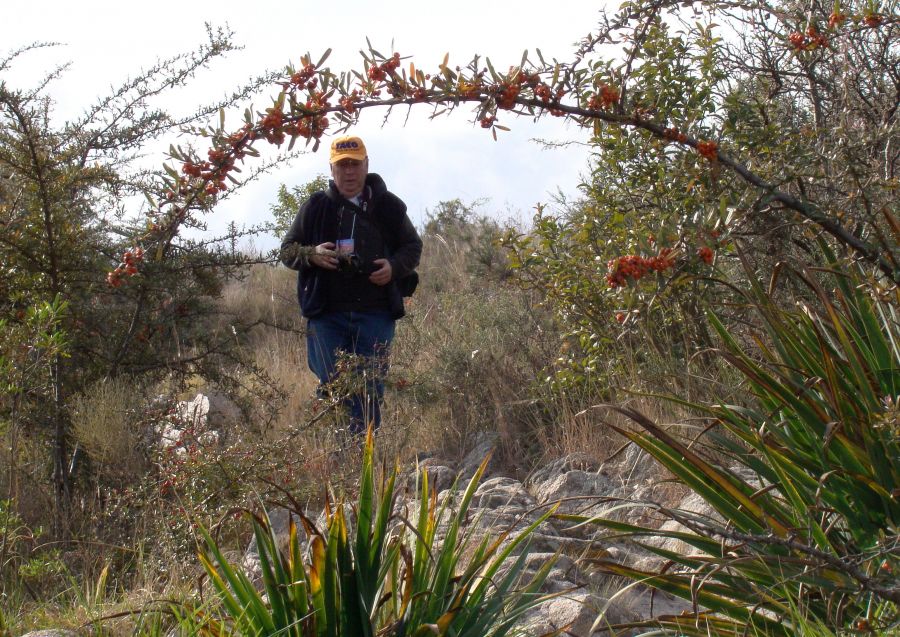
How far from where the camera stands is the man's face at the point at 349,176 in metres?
5.53

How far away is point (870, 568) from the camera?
8.36ft

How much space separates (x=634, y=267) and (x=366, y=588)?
1.11 m

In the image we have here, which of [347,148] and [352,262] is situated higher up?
[347,148]

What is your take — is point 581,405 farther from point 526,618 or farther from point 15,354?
point 15,354

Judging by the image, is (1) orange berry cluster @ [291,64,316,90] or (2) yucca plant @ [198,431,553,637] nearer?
(2) yucca plant @ [198,431,553,637]

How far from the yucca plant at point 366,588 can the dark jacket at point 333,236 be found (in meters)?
2.82

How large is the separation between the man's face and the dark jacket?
0.05 meters

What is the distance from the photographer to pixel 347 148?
548cm

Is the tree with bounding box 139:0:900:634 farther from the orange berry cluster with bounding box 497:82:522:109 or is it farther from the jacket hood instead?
the jacket hood

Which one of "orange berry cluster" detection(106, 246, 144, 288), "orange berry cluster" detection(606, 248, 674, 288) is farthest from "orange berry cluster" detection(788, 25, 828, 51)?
"orange berry cluster" detection(106, 246, 144, 288)

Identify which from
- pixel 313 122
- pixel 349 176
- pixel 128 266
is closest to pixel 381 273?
pixel 349 176

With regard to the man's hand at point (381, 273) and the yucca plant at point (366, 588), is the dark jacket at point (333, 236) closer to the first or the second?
the man's hand at point (381, 273)

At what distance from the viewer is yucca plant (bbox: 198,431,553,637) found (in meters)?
2.51

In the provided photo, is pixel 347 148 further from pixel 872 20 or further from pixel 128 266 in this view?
pixel 872 20
